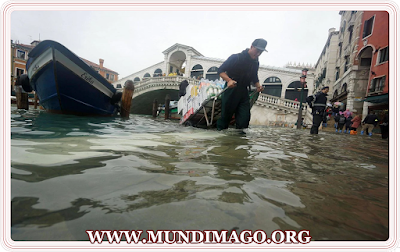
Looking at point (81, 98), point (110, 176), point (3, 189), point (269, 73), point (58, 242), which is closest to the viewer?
point (58, 242)

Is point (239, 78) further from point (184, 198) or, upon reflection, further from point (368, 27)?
point (368, 27)

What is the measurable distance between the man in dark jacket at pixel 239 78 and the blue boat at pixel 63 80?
199 inches

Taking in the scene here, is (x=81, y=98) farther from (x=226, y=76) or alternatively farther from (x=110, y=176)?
(x=110, y=176)

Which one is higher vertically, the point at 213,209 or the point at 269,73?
the point at 269,73

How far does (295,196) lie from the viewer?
3.21ft

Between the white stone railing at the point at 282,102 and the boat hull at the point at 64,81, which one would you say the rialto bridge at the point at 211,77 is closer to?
the white stone railing at the point at 282,102

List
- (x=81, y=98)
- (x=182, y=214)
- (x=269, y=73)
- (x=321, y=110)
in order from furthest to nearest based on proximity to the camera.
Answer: (x=269, y=73)
(x=81, y=98)
(x=321, y=110)
(x=182, y=214)

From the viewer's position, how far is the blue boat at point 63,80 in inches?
237

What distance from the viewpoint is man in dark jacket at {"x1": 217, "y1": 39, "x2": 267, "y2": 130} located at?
387cm

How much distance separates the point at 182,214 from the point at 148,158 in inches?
36.1

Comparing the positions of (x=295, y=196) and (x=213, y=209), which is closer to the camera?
(x=213, y=209)

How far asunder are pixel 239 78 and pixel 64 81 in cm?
564

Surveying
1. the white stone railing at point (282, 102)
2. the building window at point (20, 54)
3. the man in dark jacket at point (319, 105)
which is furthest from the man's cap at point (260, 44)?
the building window at point (20, 54)

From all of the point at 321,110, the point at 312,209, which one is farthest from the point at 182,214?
the point at 321,110
